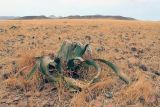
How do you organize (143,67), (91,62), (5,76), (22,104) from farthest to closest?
1. (143,67)
2. (5,76)
3. (91,62)
4. (22,104)

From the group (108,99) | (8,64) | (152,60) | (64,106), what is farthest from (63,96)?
(152,60)

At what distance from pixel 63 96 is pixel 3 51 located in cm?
407

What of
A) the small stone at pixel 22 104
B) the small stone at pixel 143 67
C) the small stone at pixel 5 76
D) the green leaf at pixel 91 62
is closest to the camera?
the small stone at pixel 22 104

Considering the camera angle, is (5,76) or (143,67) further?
(143,67)

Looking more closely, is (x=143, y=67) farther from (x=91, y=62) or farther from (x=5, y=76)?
(x=5, y=76)

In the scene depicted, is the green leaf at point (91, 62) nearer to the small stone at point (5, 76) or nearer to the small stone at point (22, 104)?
the small stone at point (22, 104)

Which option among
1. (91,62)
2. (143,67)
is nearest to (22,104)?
(91,62)

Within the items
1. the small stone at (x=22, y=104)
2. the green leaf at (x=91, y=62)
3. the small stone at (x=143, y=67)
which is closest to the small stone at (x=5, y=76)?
the small stone at (x=22, y=104)

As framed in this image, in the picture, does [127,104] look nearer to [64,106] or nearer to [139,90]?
[139,90]

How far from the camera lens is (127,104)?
5004mm

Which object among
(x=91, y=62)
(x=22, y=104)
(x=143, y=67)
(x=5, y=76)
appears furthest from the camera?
(x=143, y=67)

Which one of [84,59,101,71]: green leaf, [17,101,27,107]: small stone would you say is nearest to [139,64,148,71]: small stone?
[84,59,101,71]: green leaf

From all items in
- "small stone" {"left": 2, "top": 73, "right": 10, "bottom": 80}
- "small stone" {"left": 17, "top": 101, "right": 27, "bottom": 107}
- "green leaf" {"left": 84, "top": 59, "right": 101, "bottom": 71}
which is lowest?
"small stone" {"left": 17, "top": 101, "right": 27, "bottom": 107}

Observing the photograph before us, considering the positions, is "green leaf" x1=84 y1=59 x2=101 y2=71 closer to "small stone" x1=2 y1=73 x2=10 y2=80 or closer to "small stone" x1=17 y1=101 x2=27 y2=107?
"small stone" x1=17 y1=101 x2=27 y2=107
